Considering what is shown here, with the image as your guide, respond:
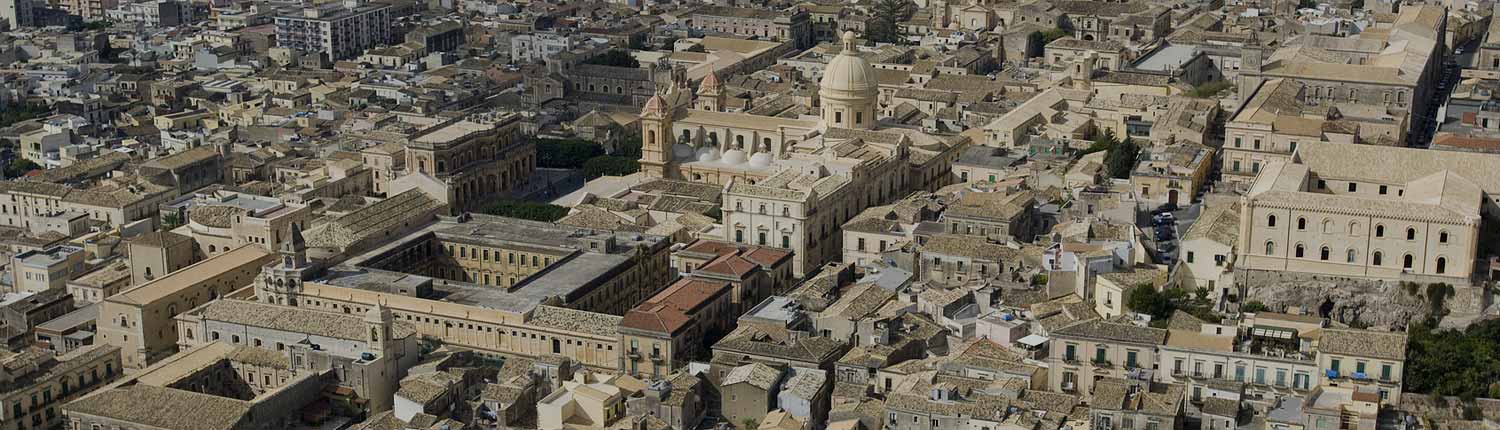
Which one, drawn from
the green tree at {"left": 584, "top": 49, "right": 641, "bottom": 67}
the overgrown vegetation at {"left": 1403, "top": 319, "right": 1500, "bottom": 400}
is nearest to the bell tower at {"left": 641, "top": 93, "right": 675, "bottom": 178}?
the green tree at {"left": 584, "top": 49, "right": 641, "bottom": 67}

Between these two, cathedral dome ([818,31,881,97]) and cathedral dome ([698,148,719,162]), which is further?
cathedral dome ([698,148,719,162])

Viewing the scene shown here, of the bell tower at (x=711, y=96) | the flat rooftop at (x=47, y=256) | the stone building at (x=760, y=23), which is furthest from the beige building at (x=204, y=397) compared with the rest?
the stone building at (x=760, y=23)

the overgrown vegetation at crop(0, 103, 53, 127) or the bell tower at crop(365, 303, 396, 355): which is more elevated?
the bell tower at crop(365, 303, 396, 355)

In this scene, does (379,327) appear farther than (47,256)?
No

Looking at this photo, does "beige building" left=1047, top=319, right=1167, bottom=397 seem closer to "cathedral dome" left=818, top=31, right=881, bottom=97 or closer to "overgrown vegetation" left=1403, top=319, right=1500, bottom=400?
"overgrown vegetation" left=1403, top=319, right=1500, bottom=400

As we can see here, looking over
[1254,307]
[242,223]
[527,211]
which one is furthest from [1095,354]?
[242,223]

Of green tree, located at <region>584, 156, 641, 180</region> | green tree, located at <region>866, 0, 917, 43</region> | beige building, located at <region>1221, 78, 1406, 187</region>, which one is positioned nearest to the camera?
beige building, located at <region>1221, 78, 1406, 187</region>

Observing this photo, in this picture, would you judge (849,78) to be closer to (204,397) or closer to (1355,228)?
(1355,228)

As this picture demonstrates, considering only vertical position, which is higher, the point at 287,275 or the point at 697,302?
the point at 287,275
